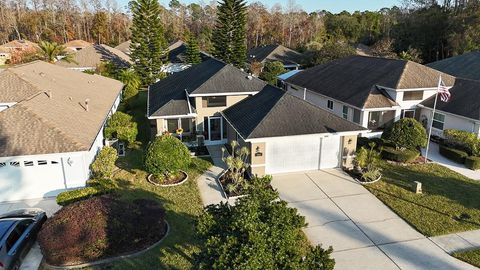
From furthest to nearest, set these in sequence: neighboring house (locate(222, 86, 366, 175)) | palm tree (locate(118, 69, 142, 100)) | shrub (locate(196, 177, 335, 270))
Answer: palm tree (locate(118, 69, 142, 100)) < neighboring house (locate(222, 86, 366, 175)) < shrub (locate(196, 177, 335, 270))

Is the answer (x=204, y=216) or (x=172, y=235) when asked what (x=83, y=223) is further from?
(x=204, y=216)

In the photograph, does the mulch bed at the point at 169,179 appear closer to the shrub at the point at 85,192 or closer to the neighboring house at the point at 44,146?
the shrub at the point at 85,192

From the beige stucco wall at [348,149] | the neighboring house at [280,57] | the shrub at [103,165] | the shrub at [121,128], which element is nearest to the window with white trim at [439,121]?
the beige stucco wall at [348,149]

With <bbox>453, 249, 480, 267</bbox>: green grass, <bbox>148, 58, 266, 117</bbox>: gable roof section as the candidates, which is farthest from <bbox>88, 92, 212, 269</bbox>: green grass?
<bbox>453, 249, 480, 267</bbox>: green grass

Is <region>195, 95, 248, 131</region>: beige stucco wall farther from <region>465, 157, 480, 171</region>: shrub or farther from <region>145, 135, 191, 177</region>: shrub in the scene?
<region>465, 157, 480, 171</region>: shrub

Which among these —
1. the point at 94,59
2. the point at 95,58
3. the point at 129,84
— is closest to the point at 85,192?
the point at 129,84

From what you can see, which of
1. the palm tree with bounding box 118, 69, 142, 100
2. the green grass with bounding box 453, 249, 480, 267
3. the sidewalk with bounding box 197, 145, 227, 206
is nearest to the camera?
the green grass with bounding box 453, 249, 480, 267

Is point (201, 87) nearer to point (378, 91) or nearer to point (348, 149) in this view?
point (348, 149)
